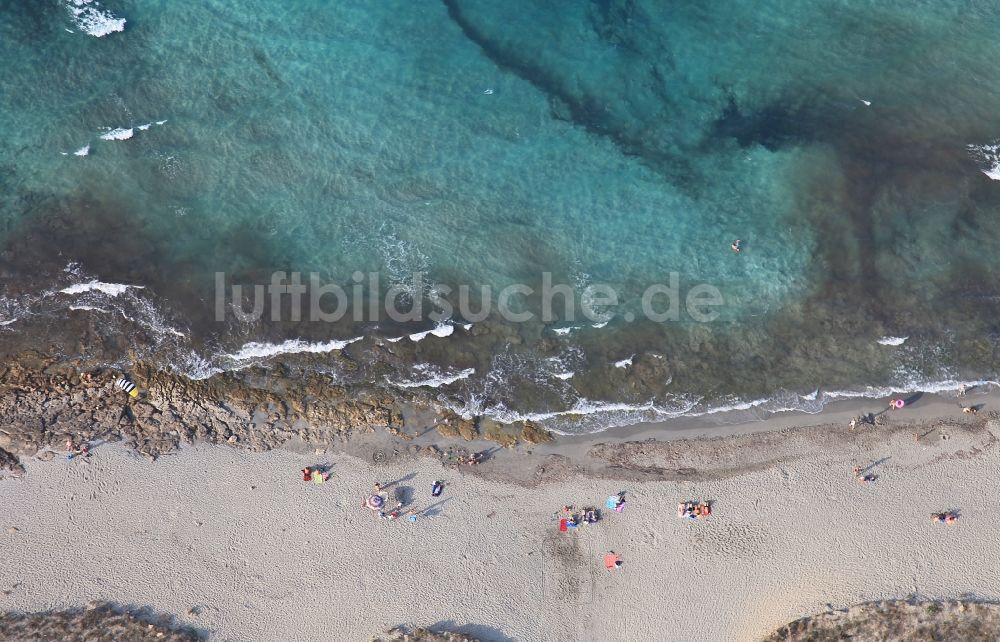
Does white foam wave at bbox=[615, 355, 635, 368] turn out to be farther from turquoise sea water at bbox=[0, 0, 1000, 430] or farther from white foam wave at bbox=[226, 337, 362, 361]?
white foam wave at bbox=[226, 337, 362, 361]

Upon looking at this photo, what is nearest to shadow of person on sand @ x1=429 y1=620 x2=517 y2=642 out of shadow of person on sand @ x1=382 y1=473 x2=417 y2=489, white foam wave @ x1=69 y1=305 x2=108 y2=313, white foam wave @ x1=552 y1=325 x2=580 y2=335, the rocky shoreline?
shadow of person on sand @ x1=382 y1=473 x2=417 y2=489

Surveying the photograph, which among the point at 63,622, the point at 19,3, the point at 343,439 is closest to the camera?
the point at 63,622

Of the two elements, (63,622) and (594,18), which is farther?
(594,18)

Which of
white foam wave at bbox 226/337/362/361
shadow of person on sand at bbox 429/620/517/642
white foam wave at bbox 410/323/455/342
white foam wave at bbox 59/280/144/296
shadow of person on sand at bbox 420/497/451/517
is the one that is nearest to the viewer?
shadow of person on sand at bbox 429/620/517/642

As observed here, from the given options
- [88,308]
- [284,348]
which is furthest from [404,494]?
[88,308]

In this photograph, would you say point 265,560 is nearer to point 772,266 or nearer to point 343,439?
point 343,439

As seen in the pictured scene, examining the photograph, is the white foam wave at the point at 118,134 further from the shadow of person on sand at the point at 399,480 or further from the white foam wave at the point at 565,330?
the white foam wave at the point at 565,330

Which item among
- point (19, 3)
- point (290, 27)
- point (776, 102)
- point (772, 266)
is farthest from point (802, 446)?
point (19, 3)

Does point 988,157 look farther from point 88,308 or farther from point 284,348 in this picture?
point 88,308
